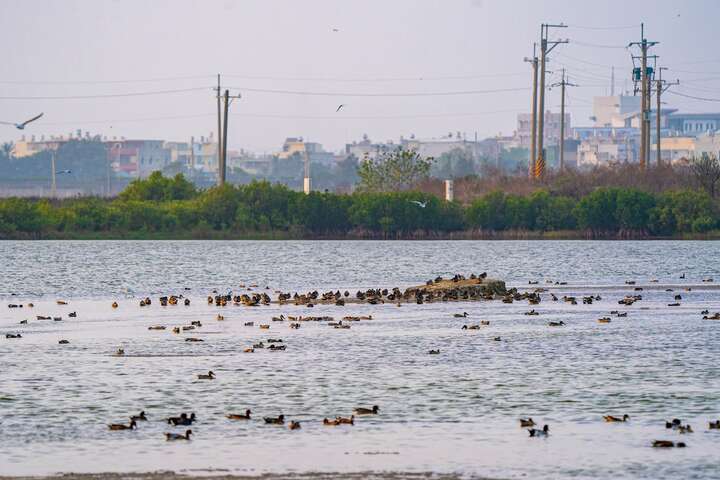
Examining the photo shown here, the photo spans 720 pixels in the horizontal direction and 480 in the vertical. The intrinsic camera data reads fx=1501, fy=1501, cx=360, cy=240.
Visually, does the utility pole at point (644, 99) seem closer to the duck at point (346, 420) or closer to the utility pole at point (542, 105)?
the utility pole at point (542, 105)

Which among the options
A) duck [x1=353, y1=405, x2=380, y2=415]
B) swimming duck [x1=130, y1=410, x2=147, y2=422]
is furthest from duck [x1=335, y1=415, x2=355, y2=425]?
swimming duck [x1=130, y1=410, x2=147, y2=422]

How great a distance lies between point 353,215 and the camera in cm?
14675

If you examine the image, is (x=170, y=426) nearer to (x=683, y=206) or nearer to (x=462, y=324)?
(x=462, y=324)

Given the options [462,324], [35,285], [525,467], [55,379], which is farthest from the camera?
[35,285]

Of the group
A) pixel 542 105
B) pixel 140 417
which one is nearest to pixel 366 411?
pixel 140 417

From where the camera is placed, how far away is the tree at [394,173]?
17562 cm

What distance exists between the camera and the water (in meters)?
26.8

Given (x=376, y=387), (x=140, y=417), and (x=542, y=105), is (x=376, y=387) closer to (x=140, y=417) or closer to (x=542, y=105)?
(x=140, y=417)

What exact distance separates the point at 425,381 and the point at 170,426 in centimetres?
890

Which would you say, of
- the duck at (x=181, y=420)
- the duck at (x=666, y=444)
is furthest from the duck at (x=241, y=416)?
the duck at (x=666, y=444)

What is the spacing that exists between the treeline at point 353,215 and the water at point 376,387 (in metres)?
68.9

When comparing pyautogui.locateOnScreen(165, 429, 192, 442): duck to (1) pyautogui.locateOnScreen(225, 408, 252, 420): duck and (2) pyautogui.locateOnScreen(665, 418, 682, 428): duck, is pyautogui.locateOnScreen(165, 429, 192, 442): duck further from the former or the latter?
(2) pyautogui.locateOnScreen(665, 418, 682, 428): duck

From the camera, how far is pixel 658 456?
2681cm

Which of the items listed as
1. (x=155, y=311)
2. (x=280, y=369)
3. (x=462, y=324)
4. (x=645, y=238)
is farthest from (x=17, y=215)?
(x=280, y=369)
